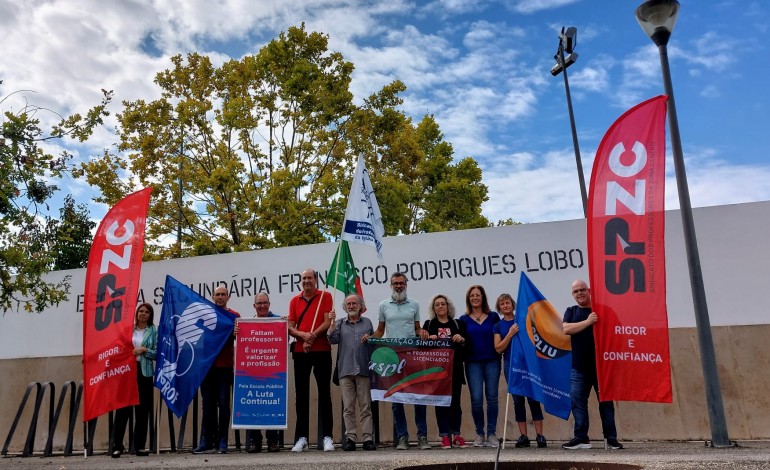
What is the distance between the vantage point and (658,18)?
695cm

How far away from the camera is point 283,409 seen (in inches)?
307

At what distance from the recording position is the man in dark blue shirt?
663 centimetres

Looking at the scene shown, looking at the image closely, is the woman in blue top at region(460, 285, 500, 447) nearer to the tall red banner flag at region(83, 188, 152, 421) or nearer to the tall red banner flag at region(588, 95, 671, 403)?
the tall red banner flag at region(588, 95, 671, 403)

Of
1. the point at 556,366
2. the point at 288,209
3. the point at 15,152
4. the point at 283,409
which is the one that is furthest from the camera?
the point at 288,209

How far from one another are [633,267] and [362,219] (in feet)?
12.8

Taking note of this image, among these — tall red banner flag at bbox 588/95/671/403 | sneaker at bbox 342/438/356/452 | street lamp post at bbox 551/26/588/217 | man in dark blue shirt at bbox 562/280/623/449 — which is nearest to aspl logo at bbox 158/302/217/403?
sneaker at bbox 342/438/356/452

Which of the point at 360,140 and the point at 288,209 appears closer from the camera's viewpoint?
the point at 288,209

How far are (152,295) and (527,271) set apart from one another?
19.0ft

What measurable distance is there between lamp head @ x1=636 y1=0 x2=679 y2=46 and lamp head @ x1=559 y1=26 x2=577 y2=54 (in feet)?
26.5

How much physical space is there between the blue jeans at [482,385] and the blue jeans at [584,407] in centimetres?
90

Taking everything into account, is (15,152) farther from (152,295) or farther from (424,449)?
(424,449)

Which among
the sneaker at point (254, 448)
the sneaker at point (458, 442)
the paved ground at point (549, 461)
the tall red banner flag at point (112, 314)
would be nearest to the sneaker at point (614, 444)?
the paved ground at point (549, 461)

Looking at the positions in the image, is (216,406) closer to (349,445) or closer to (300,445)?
(300,445)

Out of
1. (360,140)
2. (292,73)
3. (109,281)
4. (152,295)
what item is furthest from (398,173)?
(109,281)
